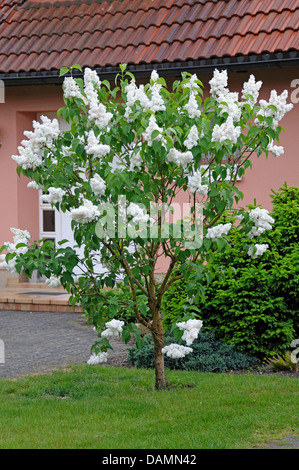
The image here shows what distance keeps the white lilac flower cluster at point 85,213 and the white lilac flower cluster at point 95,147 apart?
41 centimetres

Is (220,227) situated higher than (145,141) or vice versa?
(145,141)

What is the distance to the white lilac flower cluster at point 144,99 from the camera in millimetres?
5594

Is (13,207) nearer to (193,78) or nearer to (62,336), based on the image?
(62,336)

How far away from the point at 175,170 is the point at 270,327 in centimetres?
243

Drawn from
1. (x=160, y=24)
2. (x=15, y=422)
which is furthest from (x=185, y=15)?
(x=15, y=422)

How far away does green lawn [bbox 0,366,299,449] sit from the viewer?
505 centimetres

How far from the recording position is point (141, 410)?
5816mm

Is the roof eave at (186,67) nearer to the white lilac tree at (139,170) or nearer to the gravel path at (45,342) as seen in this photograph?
the gravel path at (45,342)

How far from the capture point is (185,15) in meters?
11.7

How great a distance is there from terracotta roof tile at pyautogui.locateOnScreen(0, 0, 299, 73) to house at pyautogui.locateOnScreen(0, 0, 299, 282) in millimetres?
18

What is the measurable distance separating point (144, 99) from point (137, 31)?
6602mm

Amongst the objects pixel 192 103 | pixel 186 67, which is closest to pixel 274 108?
pixel 192 103

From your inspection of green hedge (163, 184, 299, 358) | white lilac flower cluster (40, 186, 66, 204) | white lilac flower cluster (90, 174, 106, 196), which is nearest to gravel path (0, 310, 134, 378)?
green hedge (163, 184, 299, 358)

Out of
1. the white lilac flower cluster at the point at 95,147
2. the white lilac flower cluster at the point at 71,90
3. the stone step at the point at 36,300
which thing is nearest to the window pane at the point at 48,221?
the stone step at the point at 36,300
